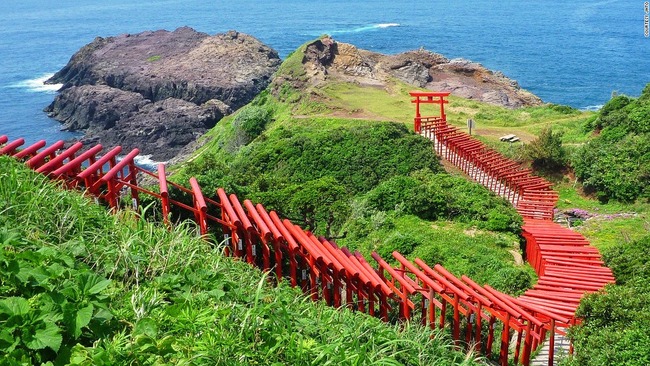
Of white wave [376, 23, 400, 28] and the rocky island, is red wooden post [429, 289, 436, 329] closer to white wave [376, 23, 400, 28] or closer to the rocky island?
the rocky island

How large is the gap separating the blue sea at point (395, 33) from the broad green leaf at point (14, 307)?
190ft

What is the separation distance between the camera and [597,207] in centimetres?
2375

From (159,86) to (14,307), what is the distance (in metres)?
65.6

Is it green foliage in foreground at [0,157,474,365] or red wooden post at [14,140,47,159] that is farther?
red wooden post at [14,140,47,159]

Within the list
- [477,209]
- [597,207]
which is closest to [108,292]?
[477,209]

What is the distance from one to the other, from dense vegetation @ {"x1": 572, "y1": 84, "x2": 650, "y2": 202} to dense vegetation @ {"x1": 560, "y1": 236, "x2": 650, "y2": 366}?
13410 millimetres

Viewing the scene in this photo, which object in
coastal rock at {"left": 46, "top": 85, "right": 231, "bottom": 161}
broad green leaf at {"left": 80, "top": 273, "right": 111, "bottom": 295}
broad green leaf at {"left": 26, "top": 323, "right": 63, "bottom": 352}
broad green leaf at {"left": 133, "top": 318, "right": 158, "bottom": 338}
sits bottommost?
coastal rock at {"left": 46, "top": 85, "right": 231, "bottom": 161}

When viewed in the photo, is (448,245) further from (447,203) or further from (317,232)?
(317,232)

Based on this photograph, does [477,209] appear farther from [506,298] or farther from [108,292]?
[108,292]

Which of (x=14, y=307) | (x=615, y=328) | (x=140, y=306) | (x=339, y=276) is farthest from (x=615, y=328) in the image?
(x=14, y=307)

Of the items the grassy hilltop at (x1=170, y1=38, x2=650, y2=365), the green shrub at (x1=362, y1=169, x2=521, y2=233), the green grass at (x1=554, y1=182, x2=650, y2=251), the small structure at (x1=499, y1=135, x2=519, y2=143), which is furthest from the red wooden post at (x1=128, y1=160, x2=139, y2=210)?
the small structure at (x1=499, y1=135, x2=519, y2=143)

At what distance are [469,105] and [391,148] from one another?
16217 mm

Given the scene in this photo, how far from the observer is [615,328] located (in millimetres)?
9508

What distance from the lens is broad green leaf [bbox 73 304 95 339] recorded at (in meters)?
5.01
